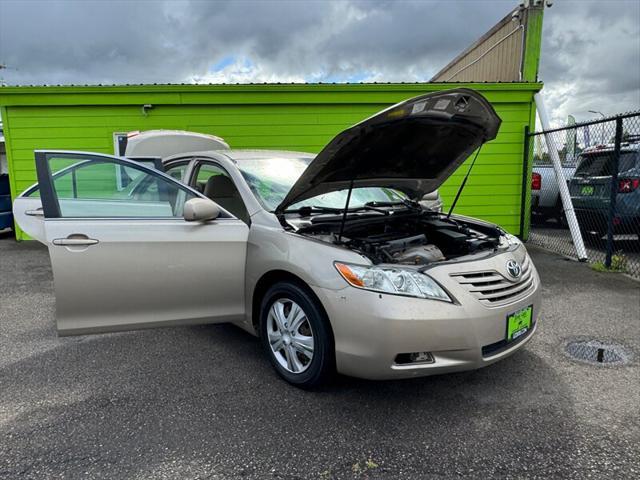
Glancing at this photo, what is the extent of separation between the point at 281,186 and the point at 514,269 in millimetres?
1743

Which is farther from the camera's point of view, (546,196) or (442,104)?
(546,196)

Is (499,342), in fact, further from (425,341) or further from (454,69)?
(454,69)

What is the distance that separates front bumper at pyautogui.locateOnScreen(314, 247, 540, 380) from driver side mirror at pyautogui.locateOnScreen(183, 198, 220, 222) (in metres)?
0.93

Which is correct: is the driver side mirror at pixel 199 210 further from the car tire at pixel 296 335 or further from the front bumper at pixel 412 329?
the front bumper at pixel 412 329

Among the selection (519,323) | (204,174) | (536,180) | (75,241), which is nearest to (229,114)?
(204,174)

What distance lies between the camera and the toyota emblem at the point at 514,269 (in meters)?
2.81

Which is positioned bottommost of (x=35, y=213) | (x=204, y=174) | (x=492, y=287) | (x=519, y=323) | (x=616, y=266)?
(x=616, y=266)

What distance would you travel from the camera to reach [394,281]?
2.50 meters

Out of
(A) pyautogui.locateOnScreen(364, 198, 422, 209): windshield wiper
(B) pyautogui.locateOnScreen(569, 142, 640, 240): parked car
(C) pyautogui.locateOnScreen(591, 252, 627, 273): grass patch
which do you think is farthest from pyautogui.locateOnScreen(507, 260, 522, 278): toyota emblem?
(B) pyautogui.locateOnScreen(569, 142, 640, 240): parked car

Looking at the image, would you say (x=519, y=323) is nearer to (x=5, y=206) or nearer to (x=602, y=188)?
(x=602, y=188)

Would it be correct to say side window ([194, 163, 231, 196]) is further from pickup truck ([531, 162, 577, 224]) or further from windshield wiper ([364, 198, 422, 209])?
pickup truck ([531, 162, 577, 224])

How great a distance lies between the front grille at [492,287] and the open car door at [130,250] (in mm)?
1462

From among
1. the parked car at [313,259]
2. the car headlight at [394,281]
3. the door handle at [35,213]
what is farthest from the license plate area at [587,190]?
the door handle at [35,213]

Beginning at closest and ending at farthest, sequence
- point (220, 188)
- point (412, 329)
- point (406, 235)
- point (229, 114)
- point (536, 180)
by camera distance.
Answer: point (412, 329), point (406, 235), point (220, 188), point (229, 114), point (536, 180)
